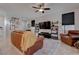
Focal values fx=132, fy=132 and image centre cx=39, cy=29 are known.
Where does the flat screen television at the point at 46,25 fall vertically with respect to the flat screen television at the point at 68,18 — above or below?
below

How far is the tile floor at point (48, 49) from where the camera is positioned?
292cm

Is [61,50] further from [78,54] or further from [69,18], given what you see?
[69,18]

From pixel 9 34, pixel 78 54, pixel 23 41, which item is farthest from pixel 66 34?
pixel 9 34

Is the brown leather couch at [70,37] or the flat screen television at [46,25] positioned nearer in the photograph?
the brown leather couch at [70,37]

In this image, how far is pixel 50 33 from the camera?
302cm

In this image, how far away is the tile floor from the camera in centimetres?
292

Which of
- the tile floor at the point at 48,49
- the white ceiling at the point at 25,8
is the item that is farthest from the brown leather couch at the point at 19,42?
the white ceiling at the point at 25,8

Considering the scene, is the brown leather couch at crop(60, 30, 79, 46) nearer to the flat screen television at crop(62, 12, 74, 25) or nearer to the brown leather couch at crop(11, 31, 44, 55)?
the flat screen television at crop(62, 12, 74, 25)

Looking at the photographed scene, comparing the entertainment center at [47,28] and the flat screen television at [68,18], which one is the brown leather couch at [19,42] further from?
the flat screen television at [68,18]

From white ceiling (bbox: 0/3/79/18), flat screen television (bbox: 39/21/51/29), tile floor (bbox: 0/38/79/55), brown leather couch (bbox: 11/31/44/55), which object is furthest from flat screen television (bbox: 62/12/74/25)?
brown leather couch (bbox: 11/31/44/55)

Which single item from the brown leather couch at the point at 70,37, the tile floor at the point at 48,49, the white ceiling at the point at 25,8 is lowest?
the tile floor at the point at 48,49

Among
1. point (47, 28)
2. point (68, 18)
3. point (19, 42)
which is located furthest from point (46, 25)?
point (19, 42)

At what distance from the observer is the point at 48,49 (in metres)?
2.96

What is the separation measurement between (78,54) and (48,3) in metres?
1.33
